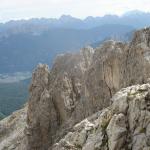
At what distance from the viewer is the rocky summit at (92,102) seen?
41.6 metres

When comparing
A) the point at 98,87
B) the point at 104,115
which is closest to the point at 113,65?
the point at 98,87

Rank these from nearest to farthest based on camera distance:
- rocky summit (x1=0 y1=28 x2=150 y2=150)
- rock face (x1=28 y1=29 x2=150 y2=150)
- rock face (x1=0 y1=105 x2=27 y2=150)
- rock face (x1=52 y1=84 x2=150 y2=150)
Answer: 1. rock face (x1=52 y1=84 x2=150 y2=150)
2. rocky summit (x1=0 y1=28 x2=150 y2=150)
3. rock face (x1=28 y1=29 x2=150 y2=150)
4. rock face (x1=0 y1=105 x2=27 y2=150)

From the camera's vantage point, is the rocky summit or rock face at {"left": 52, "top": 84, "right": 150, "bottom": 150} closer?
rock face at {"left": 52, "top": 84, "right": 150, "bottom": 150}

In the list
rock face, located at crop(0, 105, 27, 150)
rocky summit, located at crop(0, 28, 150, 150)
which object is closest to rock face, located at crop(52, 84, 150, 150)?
rocky summit, located at crop(0, 28, 150, 150)

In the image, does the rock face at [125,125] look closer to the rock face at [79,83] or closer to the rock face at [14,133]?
the rock face at [79,83]

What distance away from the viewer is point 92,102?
85.6 meters

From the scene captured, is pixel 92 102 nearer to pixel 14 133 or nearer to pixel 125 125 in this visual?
pixel 14 133

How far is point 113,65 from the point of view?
8244cm

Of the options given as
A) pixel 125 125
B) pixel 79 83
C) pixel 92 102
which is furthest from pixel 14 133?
pixel 125 125

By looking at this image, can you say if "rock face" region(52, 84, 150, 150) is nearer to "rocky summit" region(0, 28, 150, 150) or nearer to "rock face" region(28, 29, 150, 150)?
"rocky summit" region(0, 28, 150, 150)

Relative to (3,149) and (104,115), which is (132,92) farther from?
(3,149)

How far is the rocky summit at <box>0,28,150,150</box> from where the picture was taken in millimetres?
41625

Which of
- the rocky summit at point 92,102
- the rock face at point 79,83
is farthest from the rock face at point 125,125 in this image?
the rock face at point 79,83

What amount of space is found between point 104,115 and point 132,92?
154 inches
